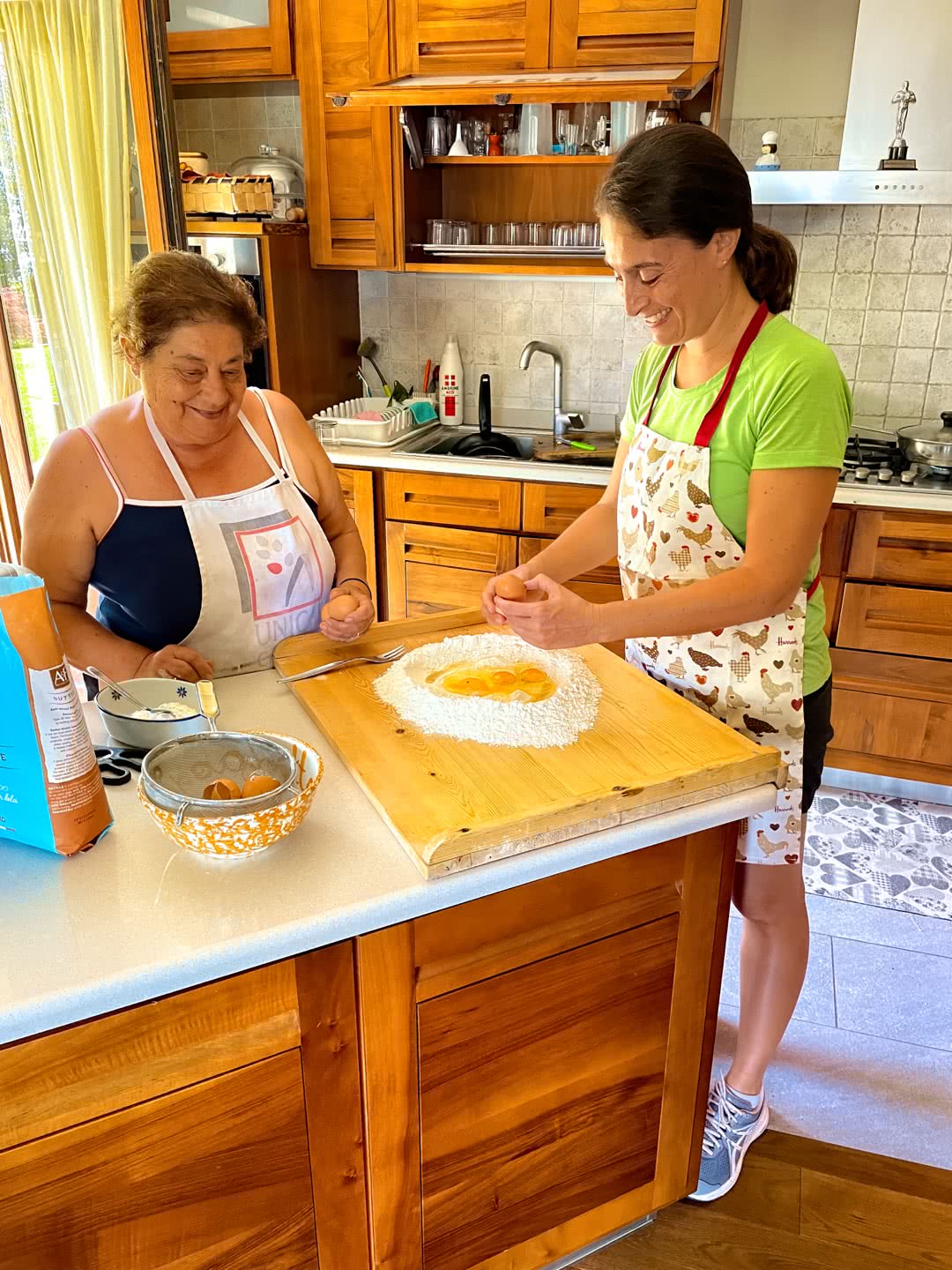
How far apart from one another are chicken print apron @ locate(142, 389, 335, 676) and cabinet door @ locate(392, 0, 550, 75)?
1751 mm

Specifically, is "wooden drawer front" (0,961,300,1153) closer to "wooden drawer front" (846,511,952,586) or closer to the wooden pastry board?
the wooden pastry board

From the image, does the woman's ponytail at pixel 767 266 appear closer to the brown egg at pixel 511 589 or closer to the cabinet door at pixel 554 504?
the brown egg at pixel 511 589

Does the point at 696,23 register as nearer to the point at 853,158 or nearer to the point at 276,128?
the point at 853,158

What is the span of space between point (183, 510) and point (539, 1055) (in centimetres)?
94

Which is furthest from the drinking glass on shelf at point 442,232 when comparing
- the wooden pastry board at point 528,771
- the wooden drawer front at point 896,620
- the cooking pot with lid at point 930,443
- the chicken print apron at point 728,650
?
the wooden pastry board at point 528,771

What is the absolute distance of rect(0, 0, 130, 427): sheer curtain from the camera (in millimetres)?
2412

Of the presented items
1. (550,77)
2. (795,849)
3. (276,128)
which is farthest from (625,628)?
(276,128)

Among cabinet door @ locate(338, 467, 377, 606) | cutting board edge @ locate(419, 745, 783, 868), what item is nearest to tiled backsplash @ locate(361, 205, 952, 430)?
cabinet door @ locate(338, 467, 377, 606)

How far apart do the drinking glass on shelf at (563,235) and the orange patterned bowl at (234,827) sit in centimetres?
246

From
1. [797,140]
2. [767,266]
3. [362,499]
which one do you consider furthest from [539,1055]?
[797,140]

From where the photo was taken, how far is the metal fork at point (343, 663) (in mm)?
1397

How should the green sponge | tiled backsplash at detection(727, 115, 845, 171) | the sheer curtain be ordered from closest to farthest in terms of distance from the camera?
the sheer curtain → tiled backsplash at detection(727, 115, 845, 171) → the green sponge

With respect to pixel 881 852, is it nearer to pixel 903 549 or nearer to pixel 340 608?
pixel 903 549

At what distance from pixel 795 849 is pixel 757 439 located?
0.61 m
